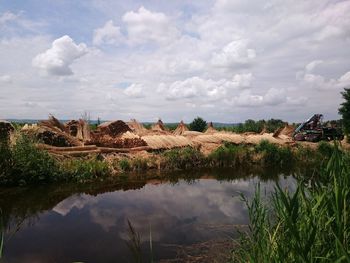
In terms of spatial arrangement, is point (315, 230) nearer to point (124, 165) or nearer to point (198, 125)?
point (124, 165)

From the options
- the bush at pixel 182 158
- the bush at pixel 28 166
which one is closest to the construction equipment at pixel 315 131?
the bush at pixel 182 158

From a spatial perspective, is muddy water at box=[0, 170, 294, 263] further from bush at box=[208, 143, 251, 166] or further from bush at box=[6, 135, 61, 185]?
bush at box=[208, 143, 251, 166]

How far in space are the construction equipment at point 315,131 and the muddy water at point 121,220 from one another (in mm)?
11804

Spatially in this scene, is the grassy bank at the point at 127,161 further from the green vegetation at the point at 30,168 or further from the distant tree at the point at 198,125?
the distant tree at the point at 198,125

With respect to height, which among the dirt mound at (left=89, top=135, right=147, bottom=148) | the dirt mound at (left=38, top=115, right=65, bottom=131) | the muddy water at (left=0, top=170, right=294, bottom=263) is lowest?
the muddy water at (left=0, top=170, right=294, bottom=263)

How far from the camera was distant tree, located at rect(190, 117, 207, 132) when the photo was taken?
32.3m

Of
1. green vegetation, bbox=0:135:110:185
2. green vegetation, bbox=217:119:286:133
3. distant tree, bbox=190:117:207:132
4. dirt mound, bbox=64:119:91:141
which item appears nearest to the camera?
green vegetation, bbox=0:135:110:185

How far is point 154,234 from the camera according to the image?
7367 millimetres

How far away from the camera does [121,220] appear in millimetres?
8516

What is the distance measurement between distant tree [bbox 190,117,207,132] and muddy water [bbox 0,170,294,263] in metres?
18.7

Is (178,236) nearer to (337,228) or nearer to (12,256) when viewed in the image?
(12,256)

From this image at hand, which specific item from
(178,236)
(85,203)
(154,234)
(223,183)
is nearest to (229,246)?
(178,236)

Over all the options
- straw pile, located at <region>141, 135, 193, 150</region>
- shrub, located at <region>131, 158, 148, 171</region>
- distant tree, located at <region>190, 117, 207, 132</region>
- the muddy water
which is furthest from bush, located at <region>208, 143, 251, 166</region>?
distant tree, located at <region>190, 117, 207, 132</region>

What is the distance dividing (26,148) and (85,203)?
3.07 meters
